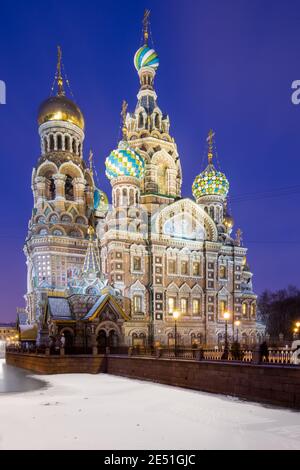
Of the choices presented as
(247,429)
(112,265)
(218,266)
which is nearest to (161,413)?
(247,429)

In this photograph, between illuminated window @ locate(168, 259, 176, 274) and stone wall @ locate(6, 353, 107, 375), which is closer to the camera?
stone wall @ locate(6, 353, 107, 375)

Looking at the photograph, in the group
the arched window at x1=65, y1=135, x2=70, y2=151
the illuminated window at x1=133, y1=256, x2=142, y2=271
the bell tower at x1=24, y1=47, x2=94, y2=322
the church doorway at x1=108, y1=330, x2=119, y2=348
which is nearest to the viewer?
the church doorway at x1=108, y1=330, x2=119, y2=348

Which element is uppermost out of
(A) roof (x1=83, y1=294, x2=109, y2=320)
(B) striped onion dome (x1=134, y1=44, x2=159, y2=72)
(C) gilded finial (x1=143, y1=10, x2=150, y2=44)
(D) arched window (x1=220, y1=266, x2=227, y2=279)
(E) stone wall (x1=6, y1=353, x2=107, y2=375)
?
(C) gilded finial (x1=143, y1=10, x2=150, y2=44)

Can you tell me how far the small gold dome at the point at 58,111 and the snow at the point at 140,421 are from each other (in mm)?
29849

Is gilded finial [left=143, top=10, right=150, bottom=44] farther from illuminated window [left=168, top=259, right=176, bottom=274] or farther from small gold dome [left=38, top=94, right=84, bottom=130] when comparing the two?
illuminated window [left=168, top=259, right=176, bottom=274]

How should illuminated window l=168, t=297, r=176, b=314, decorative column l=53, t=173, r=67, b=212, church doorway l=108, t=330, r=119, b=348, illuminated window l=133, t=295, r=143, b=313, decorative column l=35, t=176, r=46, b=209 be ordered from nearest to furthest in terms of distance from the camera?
church doorway l=108, t=330, r=119, b=348 < illuminated window l=133, t=295, r=143, b=313 < illuminated window l=168, t=297, r=176, b=314 < decorative column l=53, t=173, r=67, b=212 < decorative column l=35, t=176, r=46, b=209

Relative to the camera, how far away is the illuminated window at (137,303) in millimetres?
30464

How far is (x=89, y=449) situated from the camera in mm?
8258

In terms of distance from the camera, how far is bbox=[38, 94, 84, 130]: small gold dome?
3881cm

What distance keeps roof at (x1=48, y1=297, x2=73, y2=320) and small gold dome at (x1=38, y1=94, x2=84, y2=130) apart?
807 inches

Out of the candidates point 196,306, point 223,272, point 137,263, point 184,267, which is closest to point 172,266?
point 184,267

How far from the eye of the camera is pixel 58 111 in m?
38.8

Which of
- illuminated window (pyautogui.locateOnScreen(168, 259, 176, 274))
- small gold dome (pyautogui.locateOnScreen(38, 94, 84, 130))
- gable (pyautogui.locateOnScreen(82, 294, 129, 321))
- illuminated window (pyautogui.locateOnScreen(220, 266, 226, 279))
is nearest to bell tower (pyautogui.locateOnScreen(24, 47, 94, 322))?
small gold dome (pyautogui.locateOnScreen(38, 94, 84, 130))

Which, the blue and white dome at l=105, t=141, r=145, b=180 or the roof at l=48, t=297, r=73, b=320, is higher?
the blue and white dome at l=105, t=141, r=145, b=180
